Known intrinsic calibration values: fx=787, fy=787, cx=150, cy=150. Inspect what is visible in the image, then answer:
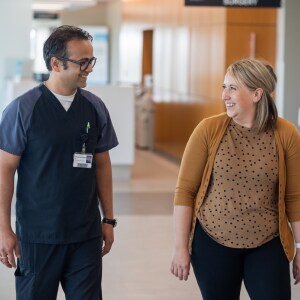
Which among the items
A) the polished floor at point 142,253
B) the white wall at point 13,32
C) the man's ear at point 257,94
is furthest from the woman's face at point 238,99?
the white wall at point 13,32

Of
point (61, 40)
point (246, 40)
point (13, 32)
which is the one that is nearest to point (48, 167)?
point (61, 40)

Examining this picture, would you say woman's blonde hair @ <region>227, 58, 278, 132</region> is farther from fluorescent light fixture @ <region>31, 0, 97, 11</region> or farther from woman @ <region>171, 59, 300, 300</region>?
fluorescent light fixture @ <region>31, 0, 97, 11</region>

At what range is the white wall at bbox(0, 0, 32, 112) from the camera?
1291cm

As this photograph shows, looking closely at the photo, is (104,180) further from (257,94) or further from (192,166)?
(257,94)

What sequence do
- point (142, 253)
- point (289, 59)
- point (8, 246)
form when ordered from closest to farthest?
1. point (8, 246)
2. point (142, 253)
3. point (289, 59)

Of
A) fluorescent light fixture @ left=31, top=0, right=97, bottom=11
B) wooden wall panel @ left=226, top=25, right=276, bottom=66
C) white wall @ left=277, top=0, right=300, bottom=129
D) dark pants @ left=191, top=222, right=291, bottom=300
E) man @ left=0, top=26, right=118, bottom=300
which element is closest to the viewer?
dark pants @ left=191, top=222, right=291, bottom=300

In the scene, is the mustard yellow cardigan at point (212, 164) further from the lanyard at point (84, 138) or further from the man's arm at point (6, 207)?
the man's arm at point (6, 207)

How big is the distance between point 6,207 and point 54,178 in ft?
0.76

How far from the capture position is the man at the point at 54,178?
2.96 meters

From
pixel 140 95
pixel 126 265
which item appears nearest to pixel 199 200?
pixel 126 265

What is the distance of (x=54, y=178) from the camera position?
296 cm

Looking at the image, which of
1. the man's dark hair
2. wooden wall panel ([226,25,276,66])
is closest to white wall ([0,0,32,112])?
wooden wall panel ([226,25,276,66])

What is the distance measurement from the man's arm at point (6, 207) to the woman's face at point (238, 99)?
820mm

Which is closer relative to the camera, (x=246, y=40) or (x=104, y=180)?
(x=104, y=180)
